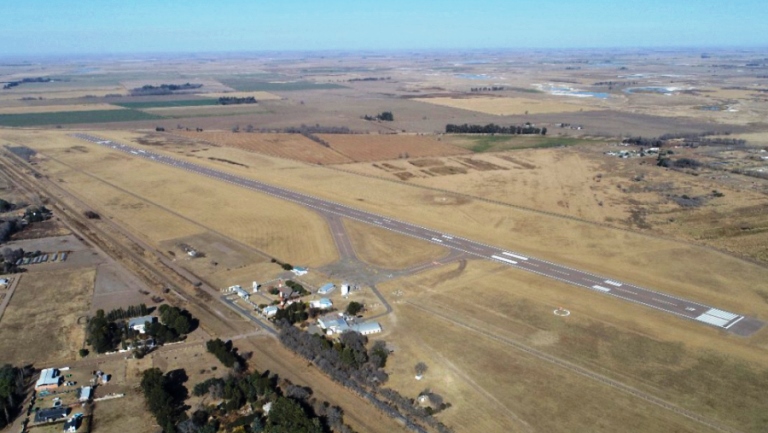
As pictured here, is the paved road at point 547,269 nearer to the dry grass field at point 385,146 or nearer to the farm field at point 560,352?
the farm field at point 560,352

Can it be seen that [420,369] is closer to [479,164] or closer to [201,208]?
[201,208]

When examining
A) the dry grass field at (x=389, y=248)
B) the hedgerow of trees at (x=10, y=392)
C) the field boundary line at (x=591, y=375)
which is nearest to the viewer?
the hedgerow of trees at (x=10, y=392)

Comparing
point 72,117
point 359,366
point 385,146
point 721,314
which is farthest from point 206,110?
point 721,314

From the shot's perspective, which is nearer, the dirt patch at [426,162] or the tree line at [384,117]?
the dirt patch at [426,162]

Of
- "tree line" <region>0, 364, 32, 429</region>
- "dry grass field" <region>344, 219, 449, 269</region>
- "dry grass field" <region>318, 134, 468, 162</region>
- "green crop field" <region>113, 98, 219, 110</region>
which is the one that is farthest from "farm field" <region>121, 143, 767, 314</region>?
"green crop field" <region>113, 98, 219, 110</region>

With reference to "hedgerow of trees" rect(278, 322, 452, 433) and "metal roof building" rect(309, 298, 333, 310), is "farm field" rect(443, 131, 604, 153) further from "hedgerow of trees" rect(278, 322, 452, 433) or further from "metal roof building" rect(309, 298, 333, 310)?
"hedgerow of trees" rect(278, 322, 452, 433)

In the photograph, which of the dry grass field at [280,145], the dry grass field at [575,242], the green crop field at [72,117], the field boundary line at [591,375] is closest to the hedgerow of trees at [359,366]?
the field boundary line at [591,375]
